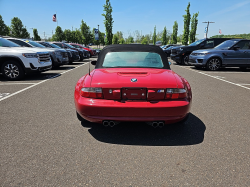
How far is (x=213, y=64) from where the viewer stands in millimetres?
12266

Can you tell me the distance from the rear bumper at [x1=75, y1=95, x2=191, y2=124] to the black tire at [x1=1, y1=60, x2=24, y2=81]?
6.82 meters

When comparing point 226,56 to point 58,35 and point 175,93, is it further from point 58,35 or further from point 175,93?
point 58,35

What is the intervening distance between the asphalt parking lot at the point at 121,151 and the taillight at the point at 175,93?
2.26 ft

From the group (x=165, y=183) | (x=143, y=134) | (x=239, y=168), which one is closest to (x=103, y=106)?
(x=143, y=134)

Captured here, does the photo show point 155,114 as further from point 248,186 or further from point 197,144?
point 248,186

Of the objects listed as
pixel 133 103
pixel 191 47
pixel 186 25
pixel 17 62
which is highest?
pixel 186 25

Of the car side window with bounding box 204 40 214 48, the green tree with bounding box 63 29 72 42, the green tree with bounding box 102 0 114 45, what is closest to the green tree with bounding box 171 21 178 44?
the green tree with bounding box 102 0 114 45

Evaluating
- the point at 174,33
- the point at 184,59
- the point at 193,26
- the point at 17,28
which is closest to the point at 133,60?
the point at 184,59

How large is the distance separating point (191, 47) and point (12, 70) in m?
11.5

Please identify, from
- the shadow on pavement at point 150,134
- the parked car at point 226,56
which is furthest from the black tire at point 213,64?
the shadow on pavement at point 150,134

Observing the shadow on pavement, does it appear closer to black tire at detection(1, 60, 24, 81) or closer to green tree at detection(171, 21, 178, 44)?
black tire at detection(1, 60, 24, 81)

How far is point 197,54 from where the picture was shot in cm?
1234

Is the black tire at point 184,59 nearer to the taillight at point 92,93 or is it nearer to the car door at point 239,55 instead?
the car door at point 239,55

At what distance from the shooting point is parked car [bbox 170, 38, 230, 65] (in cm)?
1416
